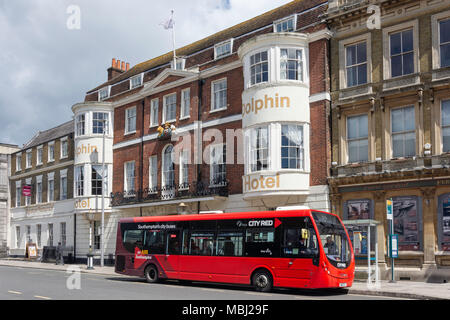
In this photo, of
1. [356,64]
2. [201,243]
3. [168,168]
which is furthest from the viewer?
[168,168]

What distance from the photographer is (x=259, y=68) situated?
84.0 ft

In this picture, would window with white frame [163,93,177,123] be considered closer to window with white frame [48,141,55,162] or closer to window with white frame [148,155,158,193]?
window with white frame [148,155,158,193]

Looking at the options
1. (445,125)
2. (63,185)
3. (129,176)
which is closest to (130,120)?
(129,176)

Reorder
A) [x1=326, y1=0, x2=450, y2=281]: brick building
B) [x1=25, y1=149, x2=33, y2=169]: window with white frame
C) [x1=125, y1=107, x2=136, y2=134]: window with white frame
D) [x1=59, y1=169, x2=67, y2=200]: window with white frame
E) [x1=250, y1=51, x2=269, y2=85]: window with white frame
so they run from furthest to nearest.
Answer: [x1=25, y1=149, x2=33, y2=169]: window with white frame, [x1=59, y1=169, x2=67, y2=200]: window with white frame, [x1=125, y1=107, x2=136, y2=134]: window with white frame, [x1=250, y1=51, x2=269, y2=85]: window with white frame, [x1=326, y1=0, x2=450, y2=281]: brick building

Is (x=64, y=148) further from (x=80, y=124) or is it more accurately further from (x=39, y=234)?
(x=39, y=234)

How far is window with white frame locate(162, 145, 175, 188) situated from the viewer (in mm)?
31561

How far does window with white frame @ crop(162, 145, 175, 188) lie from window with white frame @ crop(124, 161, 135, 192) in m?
3.40

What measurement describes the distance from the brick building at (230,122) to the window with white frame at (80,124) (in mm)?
2269

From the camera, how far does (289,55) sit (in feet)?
82.5

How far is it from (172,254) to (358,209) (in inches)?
311

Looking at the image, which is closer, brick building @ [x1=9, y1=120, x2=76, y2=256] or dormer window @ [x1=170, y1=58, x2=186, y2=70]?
dormer window @ [x1=170, y1=58, x2=186, y2=70]

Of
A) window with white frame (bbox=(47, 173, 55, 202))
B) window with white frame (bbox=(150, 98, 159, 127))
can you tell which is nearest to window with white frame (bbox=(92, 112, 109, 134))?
window with white frame (bbox=(150, 98, 159, 127))

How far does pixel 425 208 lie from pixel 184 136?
1442 cm
